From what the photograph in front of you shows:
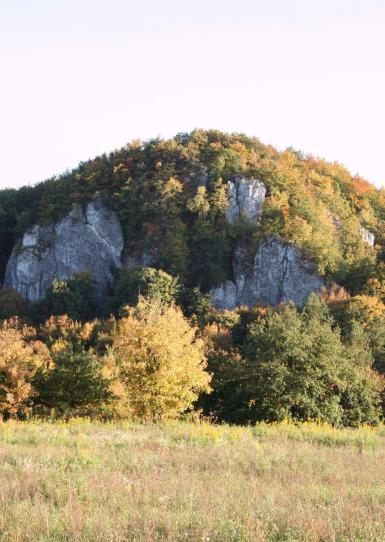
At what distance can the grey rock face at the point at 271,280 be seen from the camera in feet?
274

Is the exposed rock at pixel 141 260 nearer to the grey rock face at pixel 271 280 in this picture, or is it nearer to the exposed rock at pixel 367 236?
the grey rock face at pixel 271 280

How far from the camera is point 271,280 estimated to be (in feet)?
279

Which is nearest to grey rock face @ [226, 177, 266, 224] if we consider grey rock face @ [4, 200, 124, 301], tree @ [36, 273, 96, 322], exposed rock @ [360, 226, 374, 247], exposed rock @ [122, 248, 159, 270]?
exposed rock @ [122, 248, 159, 270]

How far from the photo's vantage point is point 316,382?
32031mm

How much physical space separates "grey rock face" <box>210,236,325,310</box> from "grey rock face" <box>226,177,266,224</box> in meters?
6.75

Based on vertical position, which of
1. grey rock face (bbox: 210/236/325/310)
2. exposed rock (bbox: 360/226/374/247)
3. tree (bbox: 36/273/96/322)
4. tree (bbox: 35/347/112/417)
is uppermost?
exposed rock (bbox: 360/226/374/247)

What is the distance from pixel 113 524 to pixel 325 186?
98095 mm

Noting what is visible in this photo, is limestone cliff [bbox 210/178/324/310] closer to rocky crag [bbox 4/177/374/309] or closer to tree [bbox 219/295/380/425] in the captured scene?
rocky crag [bbox 4/177/374/309]

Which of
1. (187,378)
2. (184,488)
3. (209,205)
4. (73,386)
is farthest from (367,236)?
(184,488)

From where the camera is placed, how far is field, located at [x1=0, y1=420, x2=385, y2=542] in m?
7.73

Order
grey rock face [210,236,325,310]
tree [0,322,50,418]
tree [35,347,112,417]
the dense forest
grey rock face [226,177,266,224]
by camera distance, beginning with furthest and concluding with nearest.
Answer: grey rock face [226,177,266,224]
grey rock face [210,236,325,310]
the dense forest
tree [35,347,112,417]
tree [0,322,50,418]

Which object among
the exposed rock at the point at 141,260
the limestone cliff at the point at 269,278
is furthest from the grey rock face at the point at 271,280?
the exposed rock at the point at 141,260

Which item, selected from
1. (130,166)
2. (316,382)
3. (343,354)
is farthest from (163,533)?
(130,166)

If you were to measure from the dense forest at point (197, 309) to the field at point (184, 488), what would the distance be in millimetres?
11949
